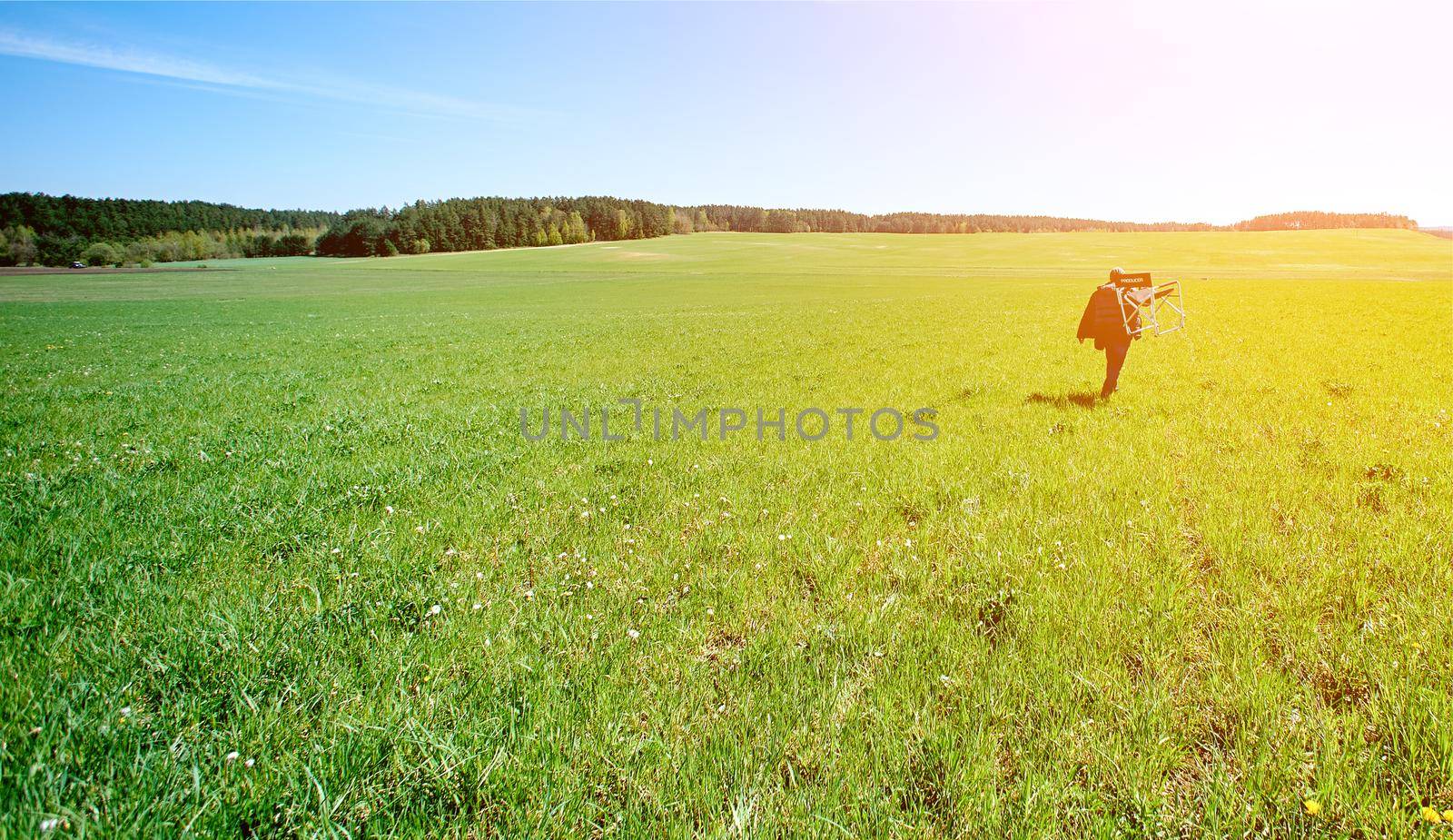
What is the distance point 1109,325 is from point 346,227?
164 meters

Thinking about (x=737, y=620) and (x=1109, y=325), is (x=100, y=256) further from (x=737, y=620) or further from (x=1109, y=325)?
(x=1109, y=325)

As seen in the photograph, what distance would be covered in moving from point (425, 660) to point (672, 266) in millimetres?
90655

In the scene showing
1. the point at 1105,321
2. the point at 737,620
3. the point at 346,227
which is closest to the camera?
the point at 737,620

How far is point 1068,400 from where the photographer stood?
10891mm

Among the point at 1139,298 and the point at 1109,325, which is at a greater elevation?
the point at 1139,298

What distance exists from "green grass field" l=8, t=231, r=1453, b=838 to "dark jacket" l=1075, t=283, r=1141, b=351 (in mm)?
1205

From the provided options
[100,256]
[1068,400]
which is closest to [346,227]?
[100,256]

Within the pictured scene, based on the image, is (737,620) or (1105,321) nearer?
(737,620)

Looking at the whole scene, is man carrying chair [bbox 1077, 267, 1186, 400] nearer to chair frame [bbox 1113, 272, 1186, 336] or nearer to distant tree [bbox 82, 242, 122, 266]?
chair frame [bbox 1113, 272, 1186, 336]

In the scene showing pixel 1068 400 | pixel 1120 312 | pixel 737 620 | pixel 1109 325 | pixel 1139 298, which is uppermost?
pixel 1139 298

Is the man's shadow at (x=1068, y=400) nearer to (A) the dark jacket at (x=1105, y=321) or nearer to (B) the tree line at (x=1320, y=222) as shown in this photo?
(A) the dark jacket at (x=1105, y=321)

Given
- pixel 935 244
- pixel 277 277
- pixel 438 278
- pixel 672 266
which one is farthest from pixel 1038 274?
pixel 277 277

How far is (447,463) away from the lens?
25.6 feet

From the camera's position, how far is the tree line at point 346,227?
119 meters
